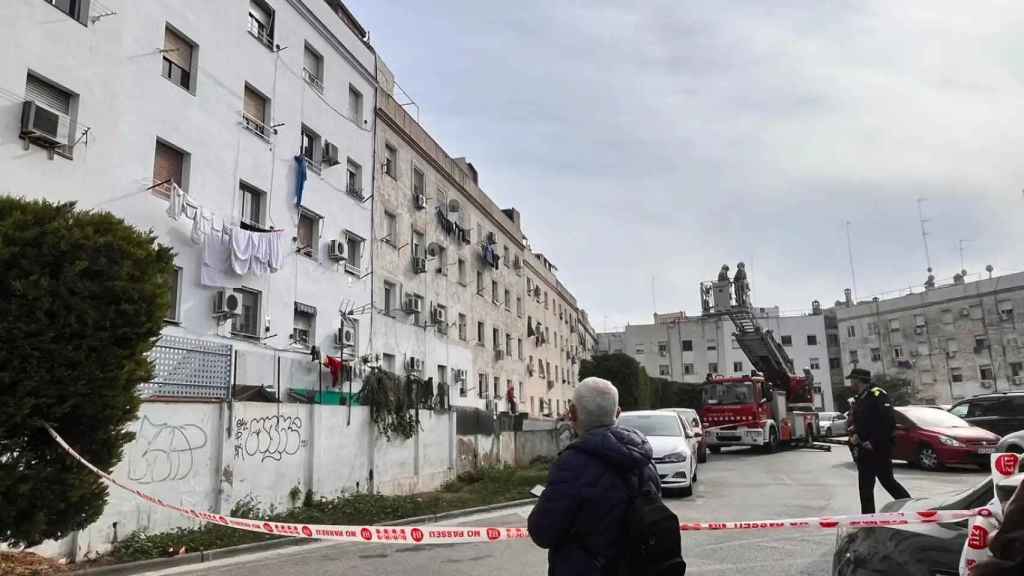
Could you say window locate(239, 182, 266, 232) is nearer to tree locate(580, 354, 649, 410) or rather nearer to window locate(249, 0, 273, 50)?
window locate(249, 0, 273, 50)

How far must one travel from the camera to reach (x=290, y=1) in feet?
64.3

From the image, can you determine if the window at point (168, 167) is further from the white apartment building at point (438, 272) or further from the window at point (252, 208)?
the white apartment building at point (438, 272)

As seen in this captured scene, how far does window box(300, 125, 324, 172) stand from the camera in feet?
64.8

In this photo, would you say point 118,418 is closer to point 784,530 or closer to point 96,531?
point 96,531

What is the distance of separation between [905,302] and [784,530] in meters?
69.7

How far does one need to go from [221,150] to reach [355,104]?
7836 mm

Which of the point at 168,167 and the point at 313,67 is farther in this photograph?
the point at 313,67

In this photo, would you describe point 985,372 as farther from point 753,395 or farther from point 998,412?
point 998,412

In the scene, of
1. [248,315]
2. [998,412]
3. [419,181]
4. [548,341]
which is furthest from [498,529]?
[548,341]

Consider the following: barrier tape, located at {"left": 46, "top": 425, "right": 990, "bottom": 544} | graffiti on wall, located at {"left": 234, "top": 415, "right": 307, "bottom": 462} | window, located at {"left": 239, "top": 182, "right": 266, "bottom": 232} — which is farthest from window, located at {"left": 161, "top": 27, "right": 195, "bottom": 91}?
barrier tape, located at {"left": 46, "top": 425, "right": 990, "bottom": 544}

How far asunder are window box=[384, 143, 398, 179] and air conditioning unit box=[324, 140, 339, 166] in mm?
Result: 3644

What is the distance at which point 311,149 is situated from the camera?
20219mm

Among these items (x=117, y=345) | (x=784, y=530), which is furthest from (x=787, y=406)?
(x=117, y=345)

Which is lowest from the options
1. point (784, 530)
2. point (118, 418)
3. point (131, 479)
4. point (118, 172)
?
point (784, 530)
